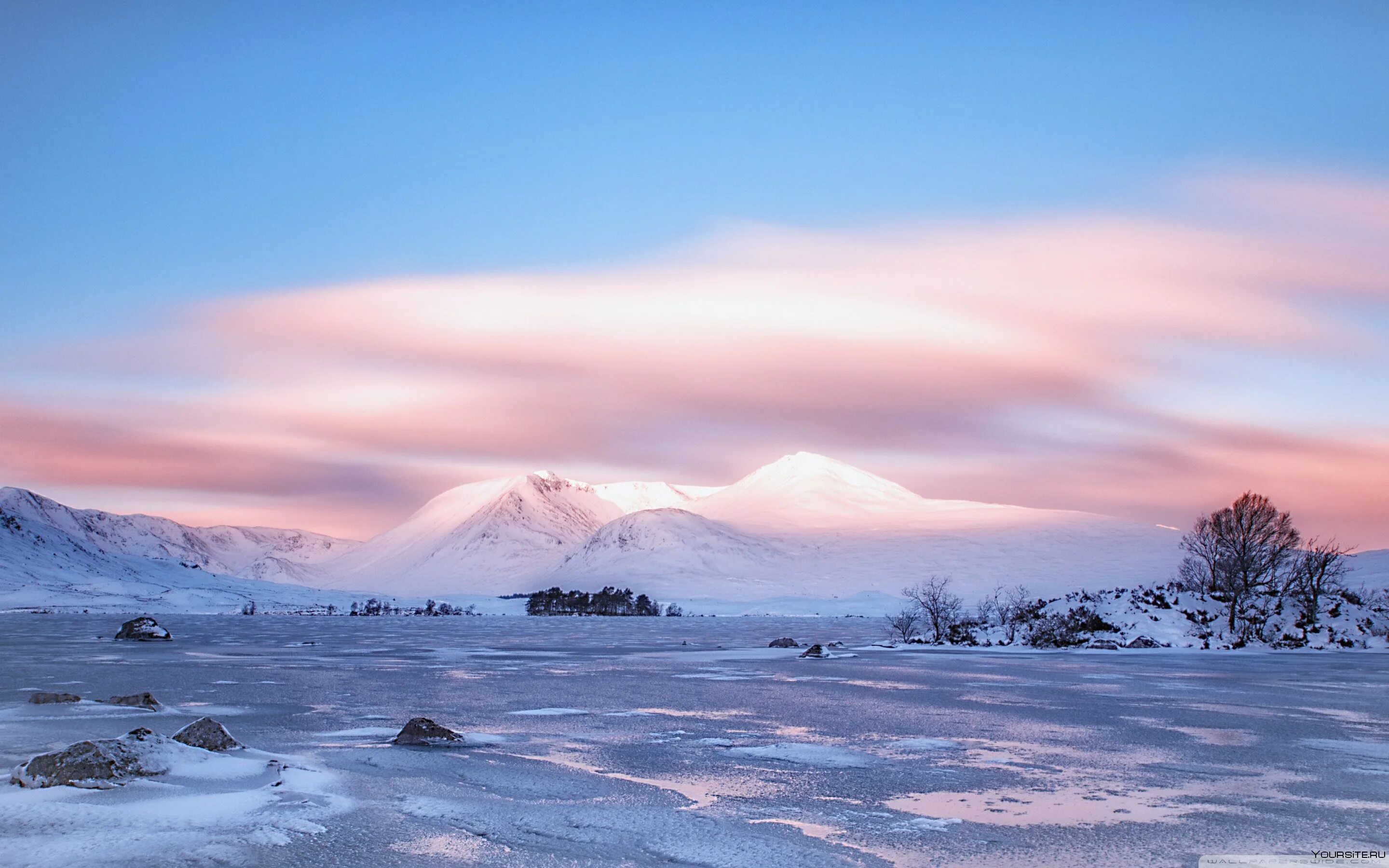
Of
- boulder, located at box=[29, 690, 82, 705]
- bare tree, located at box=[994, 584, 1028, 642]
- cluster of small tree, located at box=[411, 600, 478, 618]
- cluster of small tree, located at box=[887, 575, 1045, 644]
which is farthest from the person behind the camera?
cluster of small tree, located at box=[411, 600, 478, 618]

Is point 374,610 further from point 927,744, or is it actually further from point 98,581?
point 927,744

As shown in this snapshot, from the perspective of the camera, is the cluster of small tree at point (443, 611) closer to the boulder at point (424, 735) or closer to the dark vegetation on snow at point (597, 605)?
the dark vegetation on snow at point (597, 605)

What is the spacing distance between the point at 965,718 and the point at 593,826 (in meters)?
9.46

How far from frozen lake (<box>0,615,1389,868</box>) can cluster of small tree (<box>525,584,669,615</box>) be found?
137122mm

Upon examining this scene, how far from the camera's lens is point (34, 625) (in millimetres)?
63031

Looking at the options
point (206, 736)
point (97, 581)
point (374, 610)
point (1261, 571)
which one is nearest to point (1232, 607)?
point (1261, 571)

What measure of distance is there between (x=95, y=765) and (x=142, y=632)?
39.3 m

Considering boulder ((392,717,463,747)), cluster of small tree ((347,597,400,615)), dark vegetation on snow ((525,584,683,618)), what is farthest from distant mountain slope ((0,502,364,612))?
boulder ((392,717,463,747))

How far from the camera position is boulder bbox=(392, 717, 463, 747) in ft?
42.3

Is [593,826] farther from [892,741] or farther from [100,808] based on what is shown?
[892,741]

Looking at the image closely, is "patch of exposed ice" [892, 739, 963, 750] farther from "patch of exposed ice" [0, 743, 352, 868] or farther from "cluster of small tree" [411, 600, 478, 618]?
"cluster of small tree" [411, 600, 478, 618]

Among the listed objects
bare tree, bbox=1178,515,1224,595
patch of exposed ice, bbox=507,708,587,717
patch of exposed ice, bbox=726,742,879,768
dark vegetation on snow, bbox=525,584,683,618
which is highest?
bare tree, bbox=1178,515,1224,595

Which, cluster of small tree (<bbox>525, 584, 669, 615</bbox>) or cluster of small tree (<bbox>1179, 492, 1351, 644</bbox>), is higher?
cluster of small tree (<bbox>1179, 492, 1351, 644</bbox>)

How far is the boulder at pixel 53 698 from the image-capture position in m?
16.1
